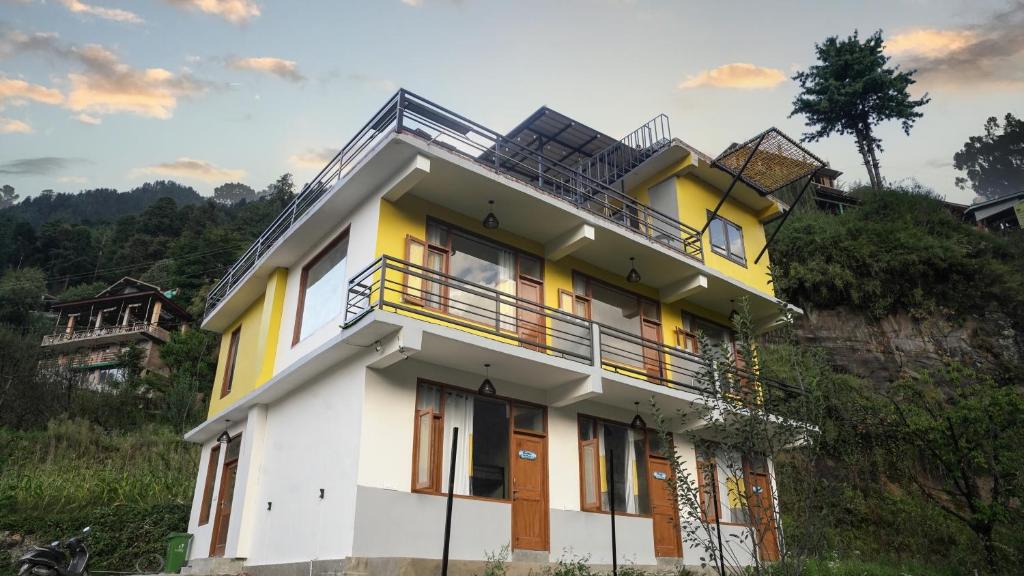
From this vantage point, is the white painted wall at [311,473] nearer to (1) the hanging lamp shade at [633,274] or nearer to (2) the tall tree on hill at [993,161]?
(1) the hanging lamp shade at [633,274]

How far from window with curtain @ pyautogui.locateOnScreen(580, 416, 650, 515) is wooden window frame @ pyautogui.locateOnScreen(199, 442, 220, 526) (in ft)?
29.9

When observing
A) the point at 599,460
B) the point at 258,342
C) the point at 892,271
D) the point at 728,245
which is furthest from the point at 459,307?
the point at 892,271

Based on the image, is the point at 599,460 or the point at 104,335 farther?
the point at 104,335

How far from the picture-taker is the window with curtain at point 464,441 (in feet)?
38.5

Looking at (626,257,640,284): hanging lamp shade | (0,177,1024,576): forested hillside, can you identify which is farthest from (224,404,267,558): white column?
(626,257,640,284): hanging lamp shade

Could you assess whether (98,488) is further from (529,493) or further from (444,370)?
(529,493)

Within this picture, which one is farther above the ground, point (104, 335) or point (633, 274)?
point (104, 335)

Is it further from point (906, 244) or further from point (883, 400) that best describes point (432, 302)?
point (906, 244)

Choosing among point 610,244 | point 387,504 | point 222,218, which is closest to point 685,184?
point 610,244

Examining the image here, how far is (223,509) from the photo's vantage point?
51.2 ft

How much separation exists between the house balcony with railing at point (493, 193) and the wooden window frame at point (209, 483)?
3940 millimetres

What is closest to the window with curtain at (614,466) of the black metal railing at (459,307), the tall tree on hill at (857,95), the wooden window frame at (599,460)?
the wooden window frame at (599,460)

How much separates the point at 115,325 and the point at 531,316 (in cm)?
4947

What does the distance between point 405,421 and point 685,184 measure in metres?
10.6
